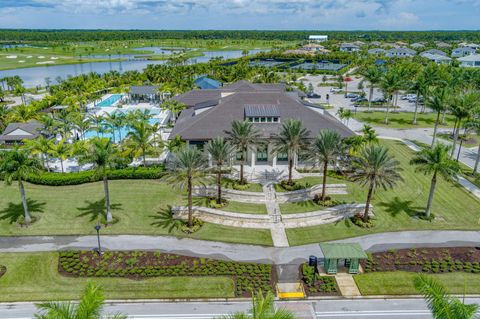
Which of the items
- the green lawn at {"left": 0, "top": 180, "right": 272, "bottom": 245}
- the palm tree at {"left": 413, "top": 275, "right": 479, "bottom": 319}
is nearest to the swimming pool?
the green lawn at {"left": 0, "top": 180, "right": 272, "bottom": 245}

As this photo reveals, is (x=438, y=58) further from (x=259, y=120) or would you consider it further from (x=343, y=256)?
(x=343, y=256)

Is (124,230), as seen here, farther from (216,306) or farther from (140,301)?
(216,306)

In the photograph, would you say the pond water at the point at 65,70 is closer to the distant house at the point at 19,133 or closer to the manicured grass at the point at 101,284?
the distant house at the point at 19,133

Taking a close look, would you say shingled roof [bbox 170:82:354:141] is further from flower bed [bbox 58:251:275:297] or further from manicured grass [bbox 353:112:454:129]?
manicured grass [bbox 353:112:454:129]

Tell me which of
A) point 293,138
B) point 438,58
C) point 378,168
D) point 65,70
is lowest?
point 65,70

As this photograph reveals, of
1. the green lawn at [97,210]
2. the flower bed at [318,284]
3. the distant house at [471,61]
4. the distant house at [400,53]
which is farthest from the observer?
the distant house at [400,53]

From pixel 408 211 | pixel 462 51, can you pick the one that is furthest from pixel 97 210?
pixel 462 51

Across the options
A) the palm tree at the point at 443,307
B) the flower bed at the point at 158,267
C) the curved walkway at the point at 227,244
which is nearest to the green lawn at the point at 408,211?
the curved walkway at the point at 227,244
